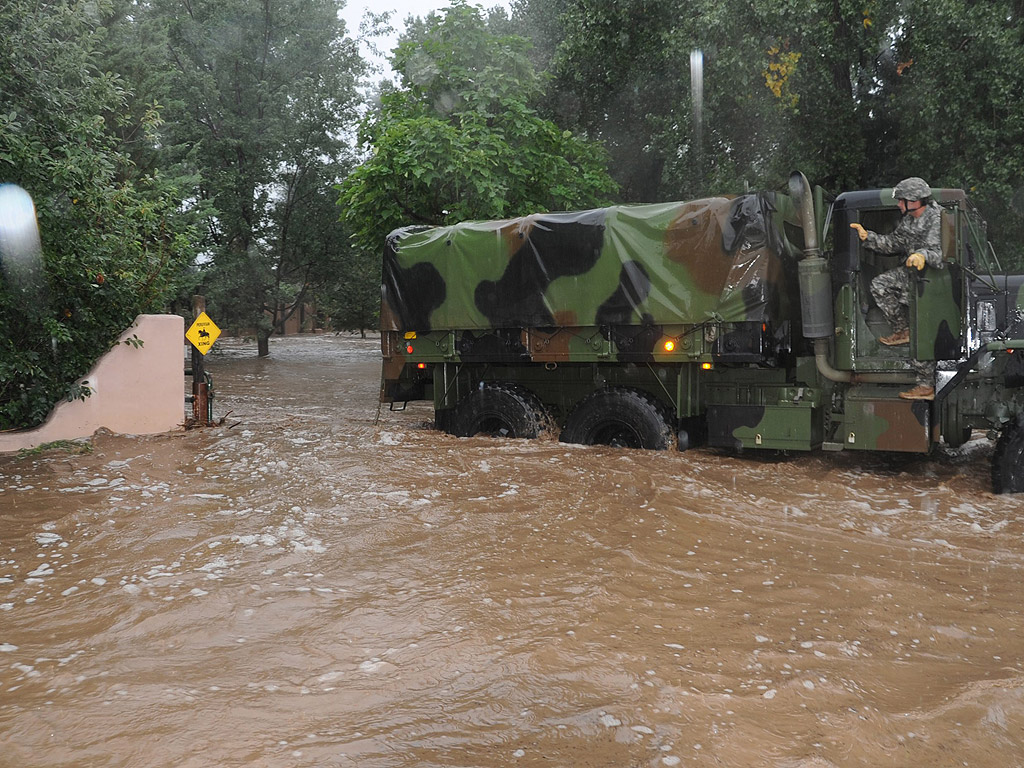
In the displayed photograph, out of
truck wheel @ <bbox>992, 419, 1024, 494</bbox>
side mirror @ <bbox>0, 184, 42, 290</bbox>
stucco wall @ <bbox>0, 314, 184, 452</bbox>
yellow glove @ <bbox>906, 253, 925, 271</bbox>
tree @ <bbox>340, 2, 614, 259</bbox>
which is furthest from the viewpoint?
tree @ <bbox>340, 2, 614, 259</bbox>

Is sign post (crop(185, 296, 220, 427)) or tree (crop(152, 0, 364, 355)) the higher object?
tree (crop(152, 0, 364, 355))

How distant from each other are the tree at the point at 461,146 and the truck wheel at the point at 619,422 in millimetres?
5258

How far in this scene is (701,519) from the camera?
6.62 meters

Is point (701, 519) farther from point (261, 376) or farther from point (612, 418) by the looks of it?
point (261, 376)

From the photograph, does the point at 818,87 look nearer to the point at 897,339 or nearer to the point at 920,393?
the point at 897,339

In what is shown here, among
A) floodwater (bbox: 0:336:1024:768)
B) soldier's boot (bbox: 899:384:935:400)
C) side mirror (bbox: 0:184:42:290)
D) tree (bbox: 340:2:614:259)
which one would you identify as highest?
tree (bbox: 340:2:614:259)

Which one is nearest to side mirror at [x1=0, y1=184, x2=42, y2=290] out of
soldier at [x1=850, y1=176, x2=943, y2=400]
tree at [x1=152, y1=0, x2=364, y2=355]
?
soldier at [x1=850, y1=176, x2=943, y2=400]

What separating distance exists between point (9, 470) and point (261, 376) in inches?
643

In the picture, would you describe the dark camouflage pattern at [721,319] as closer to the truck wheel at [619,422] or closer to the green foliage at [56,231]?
the truck wheel at [619,422]

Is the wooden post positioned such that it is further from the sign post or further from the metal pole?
the metal pole

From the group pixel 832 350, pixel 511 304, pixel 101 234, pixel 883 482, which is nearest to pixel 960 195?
pixel 832 350

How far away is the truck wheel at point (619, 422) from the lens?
29.8 ft

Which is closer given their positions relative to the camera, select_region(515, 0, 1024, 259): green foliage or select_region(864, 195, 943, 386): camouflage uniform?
select_region(864, 195, 943, 386): camouflage uniform

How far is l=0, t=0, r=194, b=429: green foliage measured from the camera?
30.0ft
